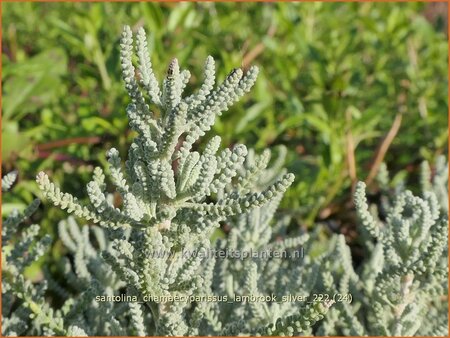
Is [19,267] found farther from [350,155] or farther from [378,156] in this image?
[378,156]

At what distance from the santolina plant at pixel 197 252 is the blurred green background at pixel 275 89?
386 millimetres

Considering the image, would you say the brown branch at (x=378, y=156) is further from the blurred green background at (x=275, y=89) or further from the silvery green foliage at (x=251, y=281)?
the silvery green foliage at (x=251, y=281)

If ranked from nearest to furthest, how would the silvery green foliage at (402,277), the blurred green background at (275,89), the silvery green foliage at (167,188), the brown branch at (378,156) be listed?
the silvery green foliage at (167,188)
the silvery green foliage at (402,277)
the blurred green background at (275,89)
the brown branch at (378,156)

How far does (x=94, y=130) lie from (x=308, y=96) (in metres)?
0.94

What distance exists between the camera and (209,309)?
1.29 meters

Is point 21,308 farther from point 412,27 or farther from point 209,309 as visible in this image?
point 412,27

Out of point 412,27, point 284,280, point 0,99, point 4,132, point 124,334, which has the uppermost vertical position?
point 412,27

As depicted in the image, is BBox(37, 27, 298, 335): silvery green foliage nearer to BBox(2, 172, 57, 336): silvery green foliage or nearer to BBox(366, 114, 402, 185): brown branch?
BBox(2, 172, 57, 336): silvery green foliage

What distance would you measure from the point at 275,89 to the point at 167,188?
5.78 feet

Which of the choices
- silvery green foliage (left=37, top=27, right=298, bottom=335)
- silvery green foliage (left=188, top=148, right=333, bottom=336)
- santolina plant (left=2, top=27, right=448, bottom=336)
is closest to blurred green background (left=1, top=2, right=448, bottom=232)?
santolina plant (left=2, top=27, right=448, bottom=336)

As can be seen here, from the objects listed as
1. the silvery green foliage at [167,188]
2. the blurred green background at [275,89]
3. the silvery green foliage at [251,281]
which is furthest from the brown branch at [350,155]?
the silvery green foliage at [167,188]

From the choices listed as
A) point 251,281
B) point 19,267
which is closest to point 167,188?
point 251,281

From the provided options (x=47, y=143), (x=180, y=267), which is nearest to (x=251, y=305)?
(x=180, y=267)

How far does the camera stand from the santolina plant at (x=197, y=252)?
973 millimetres
